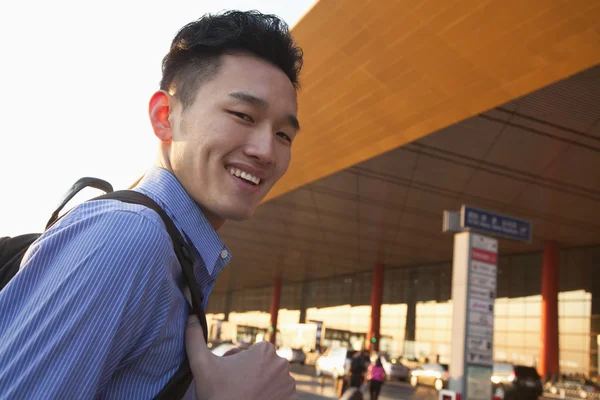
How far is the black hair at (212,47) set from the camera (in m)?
1.40

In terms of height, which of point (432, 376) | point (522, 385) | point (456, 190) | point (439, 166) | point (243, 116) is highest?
point (439, 166)

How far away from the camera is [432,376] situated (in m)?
29.9

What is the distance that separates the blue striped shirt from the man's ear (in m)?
0.49

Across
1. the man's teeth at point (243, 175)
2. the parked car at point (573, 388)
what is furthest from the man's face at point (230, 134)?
the parked car at point (573, 388)

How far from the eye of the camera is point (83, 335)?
2.73 feet

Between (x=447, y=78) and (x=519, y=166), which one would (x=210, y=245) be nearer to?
(x=447, y=78)

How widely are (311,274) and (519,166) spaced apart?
115ft

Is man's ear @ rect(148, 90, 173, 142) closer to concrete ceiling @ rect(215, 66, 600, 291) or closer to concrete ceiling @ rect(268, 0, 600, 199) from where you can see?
concrete ceiling @ rect(268, 0, 600, 199)

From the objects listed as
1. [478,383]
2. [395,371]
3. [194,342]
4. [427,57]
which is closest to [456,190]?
[427,57]

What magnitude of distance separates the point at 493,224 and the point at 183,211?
940cm

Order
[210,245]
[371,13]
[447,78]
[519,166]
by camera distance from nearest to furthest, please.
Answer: [210,245] → [371,13] → [447,78] → [519,166]

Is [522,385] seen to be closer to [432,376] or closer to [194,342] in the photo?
[432,376]

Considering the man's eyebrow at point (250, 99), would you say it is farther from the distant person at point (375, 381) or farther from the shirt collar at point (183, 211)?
the distant person at point (375, 381)

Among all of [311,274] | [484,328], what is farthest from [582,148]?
[311,274]
